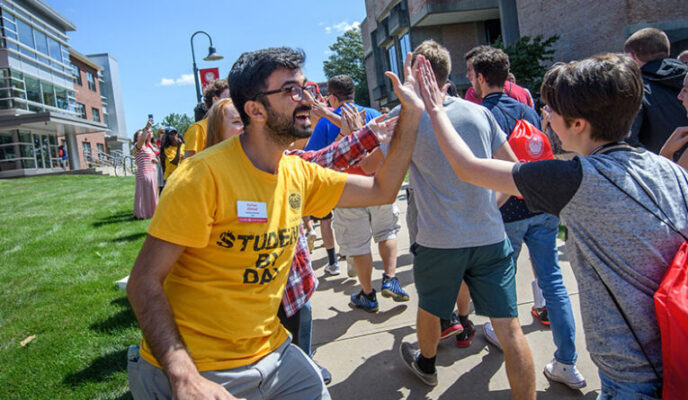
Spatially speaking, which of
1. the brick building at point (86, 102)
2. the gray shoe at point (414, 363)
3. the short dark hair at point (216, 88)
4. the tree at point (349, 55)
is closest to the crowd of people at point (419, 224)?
the gray shoe at point (414, 363)

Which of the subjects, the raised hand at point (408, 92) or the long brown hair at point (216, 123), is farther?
the long brown hair at point (216, 123)

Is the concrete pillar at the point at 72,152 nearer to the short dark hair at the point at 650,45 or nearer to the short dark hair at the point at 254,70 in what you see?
the short dark hair at the point at 254,70

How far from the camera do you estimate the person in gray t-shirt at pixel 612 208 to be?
5.12 feet

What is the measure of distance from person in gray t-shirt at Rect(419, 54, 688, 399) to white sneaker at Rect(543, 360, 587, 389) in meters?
1.39

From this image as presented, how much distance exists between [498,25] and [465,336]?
27.6 m

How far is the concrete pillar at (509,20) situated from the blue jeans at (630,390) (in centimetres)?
2224

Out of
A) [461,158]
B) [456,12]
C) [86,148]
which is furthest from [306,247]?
[86,148]

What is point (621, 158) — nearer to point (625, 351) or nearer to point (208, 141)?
point (625, 351)

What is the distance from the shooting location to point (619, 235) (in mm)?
1585

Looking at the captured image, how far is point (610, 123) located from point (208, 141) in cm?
215

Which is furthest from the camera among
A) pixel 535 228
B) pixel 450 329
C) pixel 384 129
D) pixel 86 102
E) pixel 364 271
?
pixel 86 102

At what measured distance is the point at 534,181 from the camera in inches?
66.8

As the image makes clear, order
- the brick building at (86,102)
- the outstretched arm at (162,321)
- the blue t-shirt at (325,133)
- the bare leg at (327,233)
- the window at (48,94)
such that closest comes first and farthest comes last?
1. the outstretched arm at (162,321)
2. the blue t-shirt at (325,133)
3. the bare leg at (327,233)
4. the window at (48,94)
5. the brick building at (86,102)

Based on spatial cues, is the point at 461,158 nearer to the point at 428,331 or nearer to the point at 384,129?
the point at 384,129
